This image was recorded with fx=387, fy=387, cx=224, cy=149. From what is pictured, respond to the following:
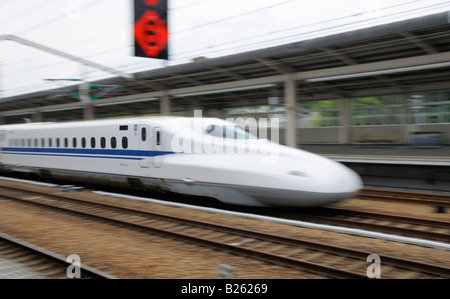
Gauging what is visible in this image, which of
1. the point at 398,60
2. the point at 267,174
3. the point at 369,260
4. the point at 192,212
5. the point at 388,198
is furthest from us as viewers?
the point at 398,60

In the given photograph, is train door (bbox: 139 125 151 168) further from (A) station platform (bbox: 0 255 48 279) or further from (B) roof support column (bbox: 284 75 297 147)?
(B) roof support column (bbox: 284 75 297 147)

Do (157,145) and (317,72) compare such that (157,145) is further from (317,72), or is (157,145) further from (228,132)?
(317,72)

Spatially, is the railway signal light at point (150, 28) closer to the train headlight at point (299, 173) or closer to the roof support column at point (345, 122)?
the train headlight at point (299, 173)

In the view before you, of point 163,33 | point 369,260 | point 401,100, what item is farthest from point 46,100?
point 369,260

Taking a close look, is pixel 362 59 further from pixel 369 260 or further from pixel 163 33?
pixel 369 260

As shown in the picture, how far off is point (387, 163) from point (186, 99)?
434 inches

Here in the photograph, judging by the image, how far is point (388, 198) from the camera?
9.39m

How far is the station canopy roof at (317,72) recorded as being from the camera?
9617mm

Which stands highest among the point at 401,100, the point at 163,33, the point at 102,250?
the point at 163,33

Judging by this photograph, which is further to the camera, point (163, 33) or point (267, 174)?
point (163, 33)

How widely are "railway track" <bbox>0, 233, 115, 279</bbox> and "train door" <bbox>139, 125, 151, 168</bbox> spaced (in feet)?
11.8

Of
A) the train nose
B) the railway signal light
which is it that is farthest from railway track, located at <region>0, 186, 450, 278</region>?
the railway signal light

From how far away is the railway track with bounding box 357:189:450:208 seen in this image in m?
8.88

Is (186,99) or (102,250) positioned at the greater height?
(186,99)
